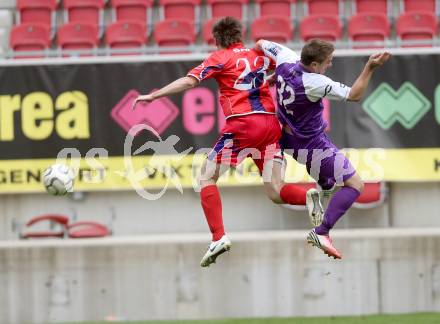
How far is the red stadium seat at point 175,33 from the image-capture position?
43.3 ft

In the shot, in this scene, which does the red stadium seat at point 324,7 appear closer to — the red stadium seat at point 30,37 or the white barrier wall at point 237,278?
the red stadium seat at point 30,37

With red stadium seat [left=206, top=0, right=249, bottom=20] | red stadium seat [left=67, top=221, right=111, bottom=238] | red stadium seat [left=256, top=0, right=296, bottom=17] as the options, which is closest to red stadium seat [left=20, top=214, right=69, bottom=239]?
red stadium seat [left=67, top=221, right=111, bottom=238]

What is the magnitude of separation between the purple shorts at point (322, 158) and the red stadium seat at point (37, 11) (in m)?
7.19

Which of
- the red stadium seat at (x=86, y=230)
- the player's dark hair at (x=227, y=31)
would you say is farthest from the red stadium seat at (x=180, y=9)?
→ the player's dark hair at (x=227, y=31)

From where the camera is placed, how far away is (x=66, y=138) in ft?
35.3

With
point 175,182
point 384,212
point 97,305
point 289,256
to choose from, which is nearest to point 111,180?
point 175,182

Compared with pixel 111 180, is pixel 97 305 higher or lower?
lower

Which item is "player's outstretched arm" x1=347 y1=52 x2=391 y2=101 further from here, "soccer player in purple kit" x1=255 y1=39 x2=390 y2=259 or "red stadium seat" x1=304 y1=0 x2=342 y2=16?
"red stadium seat" x1=304 y1=0 x2=342 y2=16

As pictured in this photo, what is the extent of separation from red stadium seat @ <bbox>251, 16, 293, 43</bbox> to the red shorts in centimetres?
530

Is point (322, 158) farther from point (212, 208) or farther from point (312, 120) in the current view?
point (212, 208)

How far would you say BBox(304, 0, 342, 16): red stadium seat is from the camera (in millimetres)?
13797

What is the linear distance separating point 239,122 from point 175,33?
18.6ft

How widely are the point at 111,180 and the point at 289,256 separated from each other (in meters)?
2.15

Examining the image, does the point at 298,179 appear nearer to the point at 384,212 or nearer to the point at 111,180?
the point at 384,212
